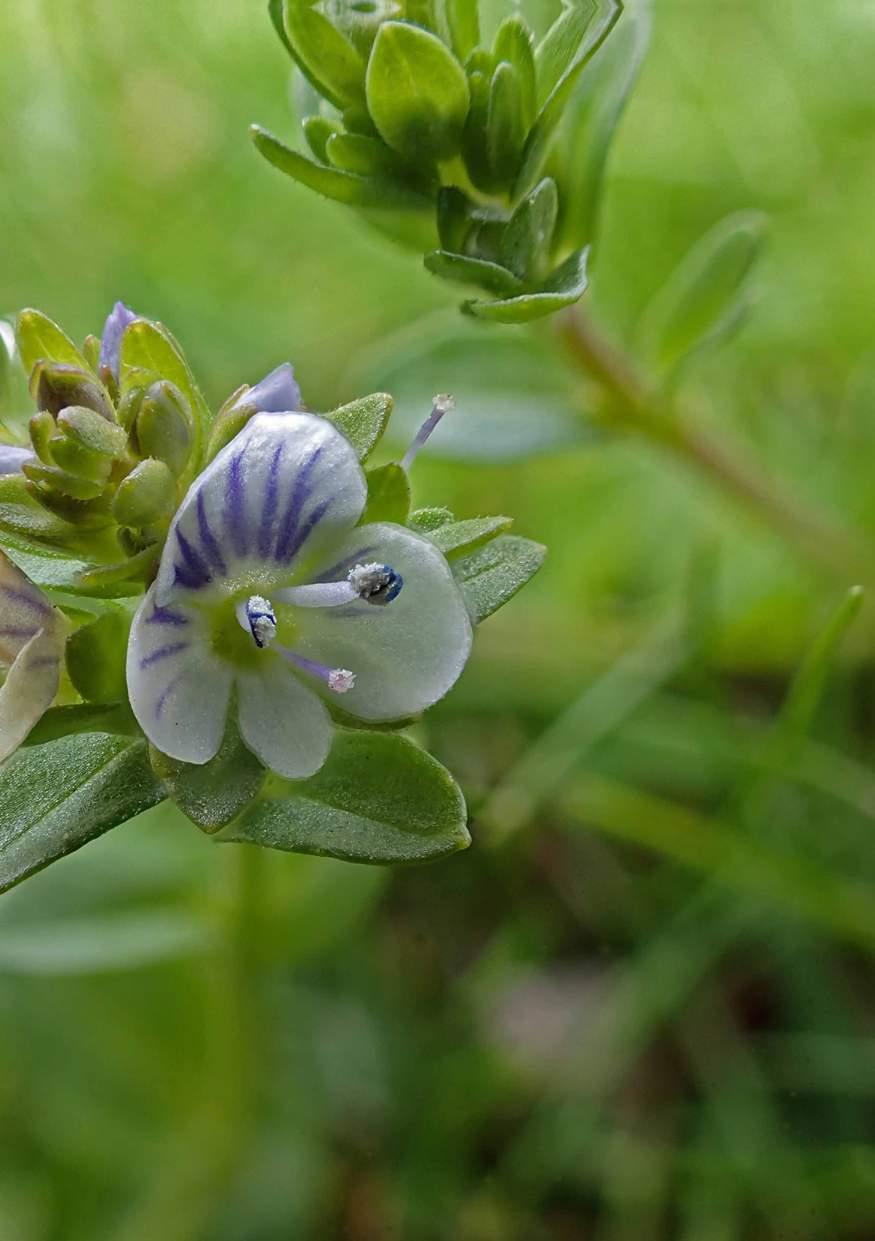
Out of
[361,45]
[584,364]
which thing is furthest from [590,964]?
[361,45]

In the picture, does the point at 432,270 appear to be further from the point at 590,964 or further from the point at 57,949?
the point at 590,964

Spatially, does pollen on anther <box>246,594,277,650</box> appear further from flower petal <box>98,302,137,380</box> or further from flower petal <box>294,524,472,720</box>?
flower petal <box>98,302,137,380</box>

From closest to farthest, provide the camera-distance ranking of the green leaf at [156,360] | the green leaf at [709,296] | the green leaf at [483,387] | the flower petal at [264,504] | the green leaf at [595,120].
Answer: the flower petal at [264,504], the green leaf at [156,360], the green leaf at [595,120], the green leaf at [709,296], the green leaf at [483,387]

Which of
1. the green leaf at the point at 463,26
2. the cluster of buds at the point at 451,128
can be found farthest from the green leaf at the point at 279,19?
the green leaf at the point at 463,26

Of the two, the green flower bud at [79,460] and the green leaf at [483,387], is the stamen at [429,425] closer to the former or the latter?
the green flower bud at [79,460]

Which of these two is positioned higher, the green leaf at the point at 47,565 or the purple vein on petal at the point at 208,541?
the purple vein on petal at the point at 208,541

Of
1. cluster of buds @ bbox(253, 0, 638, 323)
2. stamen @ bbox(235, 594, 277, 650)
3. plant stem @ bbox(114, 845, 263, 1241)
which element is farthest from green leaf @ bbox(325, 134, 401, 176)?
plant stem @ bbox(114, 845, 263, 1241)

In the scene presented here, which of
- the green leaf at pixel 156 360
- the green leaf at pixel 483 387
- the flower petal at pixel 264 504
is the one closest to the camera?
the flower petal at pixel 264 504
